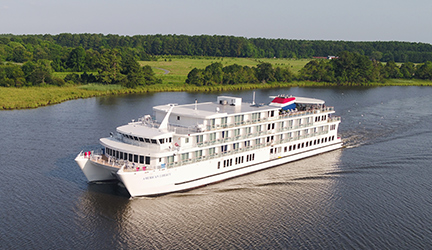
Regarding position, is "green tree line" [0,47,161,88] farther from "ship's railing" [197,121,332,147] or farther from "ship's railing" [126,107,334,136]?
"ship's railing" [197,121,332,147]

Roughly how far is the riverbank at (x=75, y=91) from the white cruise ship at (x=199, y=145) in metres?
39.6

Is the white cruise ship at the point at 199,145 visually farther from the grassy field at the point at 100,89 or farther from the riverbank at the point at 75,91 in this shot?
the grassy field at the point at 100,89

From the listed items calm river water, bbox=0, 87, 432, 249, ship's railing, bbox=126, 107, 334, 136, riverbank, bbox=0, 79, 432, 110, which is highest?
ship's railing, bbox=126, 107, 334, 136

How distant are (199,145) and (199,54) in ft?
496

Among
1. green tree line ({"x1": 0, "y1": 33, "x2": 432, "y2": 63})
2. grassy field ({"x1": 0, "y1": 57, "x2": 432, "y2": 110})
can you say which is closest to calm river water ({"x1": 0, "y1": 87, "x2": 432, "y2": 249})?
grassy field ({"x1": 0, "y1": 57, "x2": 432, "y2": 110})

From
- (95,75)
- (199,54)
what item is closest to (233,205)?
(95,75)

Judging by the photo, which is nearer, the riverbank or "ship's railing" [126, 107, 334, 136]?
"ship's railing" [126, 107, 334, 136]

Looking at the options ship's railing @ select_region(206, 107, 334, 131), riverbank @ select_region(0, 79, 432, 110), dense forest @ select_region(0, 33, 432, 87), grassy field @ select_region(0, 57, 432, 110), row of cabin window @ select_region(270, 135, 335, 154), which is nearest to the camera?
ship's railing @ select_region(206, 107, 334, 131)

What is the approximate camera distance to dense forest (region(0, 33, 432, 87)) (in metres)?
96.8

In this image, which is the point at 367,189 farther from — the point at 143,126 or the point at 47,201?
the point at 47,201

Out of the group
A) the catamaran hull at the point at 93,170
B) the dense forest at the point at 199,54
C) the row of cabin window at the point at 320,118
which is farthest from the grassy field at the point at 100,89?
the row of cabin window at the point at 320,118

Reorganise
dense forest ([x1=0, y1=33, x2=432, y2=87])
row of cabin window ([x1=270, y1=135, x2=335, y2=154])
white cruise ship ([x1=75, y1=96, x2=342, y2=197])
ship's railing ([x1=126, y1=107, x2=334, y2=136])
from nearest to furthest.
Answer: white cruise ship ([x1=75, y1=96, x2=342, y2=197]), ship's railing ([x1=126, y1=107, x2=334, y2=136]), row of cabin window ([x1=270, y1=135, x2=335, y2=154]), dense forest ([x1=0, y1=33, x2=432, y2=87])

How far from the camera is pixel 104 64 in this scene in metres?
A: 97.5

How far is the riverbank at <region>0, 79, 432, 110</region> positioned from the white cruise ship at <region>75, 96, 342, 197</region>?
39.6 meters
